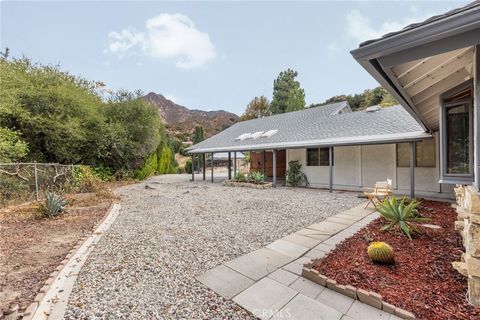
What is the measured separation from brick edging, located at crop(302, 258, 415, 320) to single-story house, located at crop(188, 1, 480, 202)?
1.43 meters

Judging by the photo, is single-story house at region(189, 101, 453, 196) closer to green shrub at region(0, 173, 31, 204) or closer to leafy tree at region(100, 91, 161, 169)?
leafy tree at region(100, 91, 161, 169)

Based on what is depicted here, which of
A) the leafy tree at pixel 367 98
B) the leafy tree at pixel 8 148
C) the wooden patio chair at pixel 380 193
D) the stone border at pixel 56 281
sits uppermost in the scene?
the leafy tree at pixel 367 98

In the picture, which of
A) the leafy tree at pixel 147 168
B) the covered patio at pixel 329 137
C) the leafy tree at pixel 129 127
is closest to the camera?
the covered patio at pixel 329 137

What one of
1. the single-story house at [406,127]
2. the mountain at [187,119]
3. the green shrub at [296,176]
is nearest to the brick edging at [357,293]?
the single-story house at [406,127]

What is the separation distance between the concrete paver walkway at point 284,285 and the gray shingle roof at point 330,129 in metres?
6.40

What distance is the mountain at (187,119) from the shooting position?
54.6 metres

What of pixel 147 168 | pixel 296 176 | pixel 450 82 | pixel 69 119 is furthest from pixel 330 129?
pixel 147 168

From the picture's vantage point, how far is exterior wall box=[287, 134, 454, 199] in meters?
8.86

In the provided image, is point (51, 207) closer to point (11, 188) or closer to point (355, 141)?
point (11, 188)

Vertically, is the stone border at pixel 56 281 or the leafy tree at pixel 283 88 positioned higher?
the leafy tree at pixel 283 88

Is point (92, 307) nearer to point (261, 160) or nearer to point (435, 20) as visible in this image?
point (435, 20)

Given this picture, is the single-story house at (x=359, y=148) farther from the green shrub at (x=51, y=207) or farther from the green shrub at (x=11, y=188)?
the green shrub at (x=11, y=188)

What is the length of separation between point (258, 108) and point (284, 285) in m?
37.1

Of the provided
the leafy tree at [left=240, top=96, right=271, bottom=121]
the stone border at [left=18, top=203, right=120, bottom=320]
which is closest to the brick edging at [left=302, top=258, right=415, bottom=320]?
the stone border at [left=18, top=203, right=120, bottom=320]
